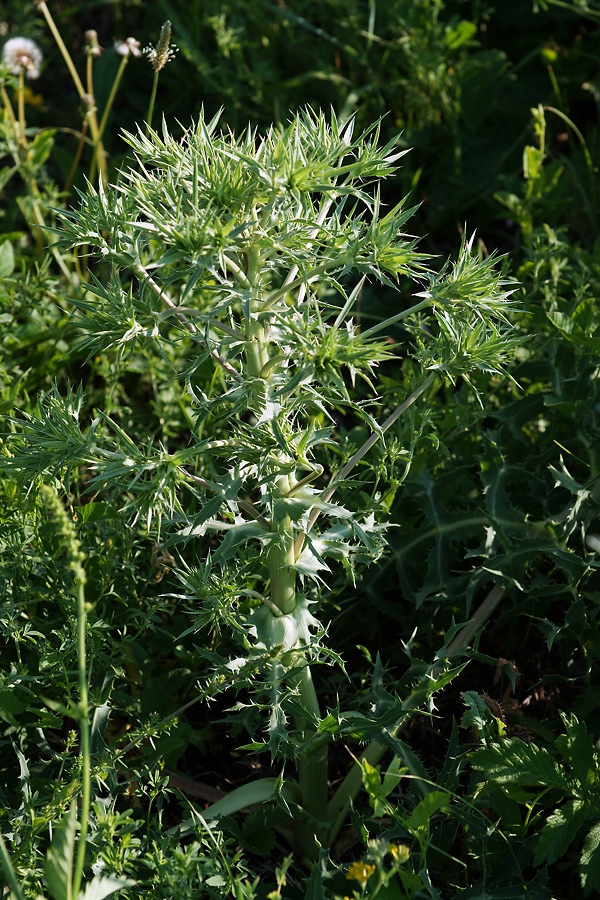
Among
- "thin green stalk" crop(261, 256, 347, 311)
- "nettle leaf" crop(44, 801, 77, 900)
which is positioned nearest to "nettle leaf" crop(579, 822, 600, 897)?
"nettle leaf" crop(44, 801, 77, 900)

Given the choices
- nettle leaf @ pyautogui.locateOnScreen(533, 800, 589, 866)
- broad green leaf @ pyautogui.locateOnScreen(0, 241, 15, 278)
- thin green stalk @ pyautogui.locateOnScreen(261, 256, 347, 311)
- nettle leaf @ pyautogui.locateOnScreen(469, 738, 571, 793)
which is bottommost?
nettle leaf @ pyautogui.locateOnScreen(533, 800, 589, 866)

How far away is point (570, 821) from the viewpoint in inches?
62.6

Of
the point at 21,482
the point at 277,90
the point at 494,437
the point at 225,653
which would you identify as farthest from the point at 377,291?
the point at 21,482

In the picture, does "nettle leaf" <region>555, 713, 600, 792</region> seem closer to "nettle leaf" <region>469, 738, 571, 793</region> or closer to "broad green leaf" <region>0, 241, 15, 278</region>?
"nettle leaf" <region>469, 738, 571, 793</region>

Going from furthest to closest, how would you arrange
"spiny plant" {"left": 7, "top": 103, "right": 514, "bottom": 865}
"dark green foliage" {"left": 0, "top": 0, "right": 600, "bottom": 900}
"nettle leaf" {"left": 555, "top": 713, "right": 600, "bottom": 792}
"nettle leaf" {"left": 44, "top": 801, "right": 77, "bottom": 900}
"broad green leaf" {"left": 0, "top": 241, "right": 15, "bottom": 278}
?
"broad green leaf" {"left": 0, "top": 241, "right": 15, "bottom": 278} → "nettle leaf" {"left": 555, "top": 713, "right": 600, "bottom": 792} → "dark green foliage" {"left": 0, "top": 0, "right": 600, "bottom": 900} → "spiny plant" {"left": 7, "top": 103, "right": 514, "bottom": 865} → "nettle leaf" {"left": 44, "top": 801, "right": 77, "bottom": 900}

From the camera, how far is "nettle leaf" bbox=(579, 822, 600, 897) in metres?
1.58

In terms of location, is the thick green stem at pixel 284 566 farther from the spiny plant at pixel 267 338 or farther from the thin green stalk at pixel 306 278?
the thin green stalk at pixel 306 278

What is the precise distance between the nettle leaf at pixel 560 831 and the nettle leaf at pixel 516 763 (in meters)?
0.04

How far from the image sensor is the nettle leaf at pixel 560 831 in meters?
1.56

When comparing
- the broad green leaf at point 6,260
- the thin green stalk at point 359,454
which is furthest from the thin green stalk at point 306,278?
the broad green leaf at point 6,260

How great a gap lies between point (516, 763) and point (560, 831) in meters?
0.14

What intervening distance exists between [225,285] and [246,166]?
0.20 meters

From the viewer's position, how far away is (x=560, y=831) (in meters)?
1.58

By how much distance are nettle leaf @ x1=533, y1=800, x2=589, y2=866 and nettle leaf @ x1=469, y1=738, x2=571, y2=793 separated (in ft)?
0.13
